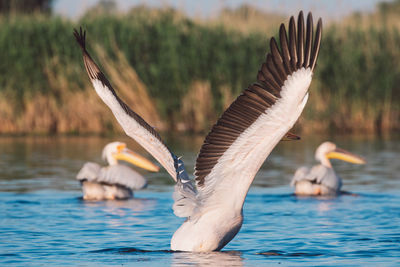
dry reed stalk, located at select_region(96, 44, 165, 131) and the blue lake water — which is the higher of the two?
dry reed stalk, located at select_region(96, 44, 165, 131)

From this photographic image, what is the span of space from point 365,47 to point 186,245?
12706 millimetres

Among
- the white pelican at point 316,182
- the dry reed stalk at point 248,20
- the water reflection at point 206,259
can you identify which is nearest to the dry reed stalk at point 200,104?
the dry reed stalk at point 248,20

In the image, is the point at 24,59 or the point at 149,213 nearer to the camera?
the point at 149,213

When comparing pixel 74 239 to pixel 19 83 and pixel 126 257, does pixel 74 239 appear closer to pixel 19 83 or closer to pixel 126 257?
pixel 126 257

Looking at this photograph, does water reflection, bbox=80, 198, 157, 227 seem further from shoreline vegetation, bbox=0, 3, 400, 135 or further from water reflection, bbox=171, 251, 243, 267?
shoreline vegetation, bbox=0, 3, 400, 135

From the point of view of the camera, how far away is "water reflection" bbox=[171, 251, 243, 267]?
614 centimetres

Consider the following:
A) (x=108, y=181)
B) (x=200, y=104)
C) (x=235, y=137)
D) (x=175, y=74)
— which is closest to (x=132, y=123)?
(x=235, y=137)

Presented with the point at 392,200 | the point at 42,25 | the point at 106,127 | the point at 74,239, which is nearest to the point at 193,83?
the point at 106,127

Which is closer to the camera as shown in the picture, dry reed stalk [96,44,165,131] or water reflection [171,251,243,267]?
water reflection [171,251,243,267]

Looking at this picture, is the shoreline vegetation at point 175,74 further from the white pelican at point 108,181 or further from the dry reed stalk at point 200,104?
the white pelican at point 108,181

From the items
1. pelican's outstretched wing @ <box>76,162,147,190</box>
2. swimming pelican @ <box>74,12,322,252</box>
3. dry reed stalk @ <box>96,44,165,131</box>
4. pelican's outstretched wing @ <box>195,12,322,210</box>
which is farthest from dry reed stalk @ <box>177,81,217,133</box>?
pelican's outstretched wing @ <box>195,12,322,210</box>

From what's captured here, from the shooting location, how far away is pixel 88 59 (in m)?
6.66

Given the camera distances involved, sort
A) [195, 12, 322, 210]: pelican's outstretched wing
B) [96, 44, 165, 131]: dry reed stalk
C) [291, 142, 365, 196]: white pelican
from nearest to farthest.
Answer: [195, 12, 322, 210]: pelican's outstretched wing
[291, 142, 365, 196]: white pelican
[96, 44, 165, 131]: dry reed stalk

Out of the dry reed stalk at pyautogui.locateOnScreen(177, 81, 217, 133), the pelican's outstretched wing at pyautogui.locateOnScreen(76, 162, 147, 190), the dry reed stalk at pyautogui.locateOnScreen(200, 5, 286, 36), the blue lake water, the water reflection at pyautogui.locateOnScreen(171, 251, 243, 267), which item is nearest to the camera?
the water reflection at pyautogui.locateOnScreen(171, 251, 243, 267)
